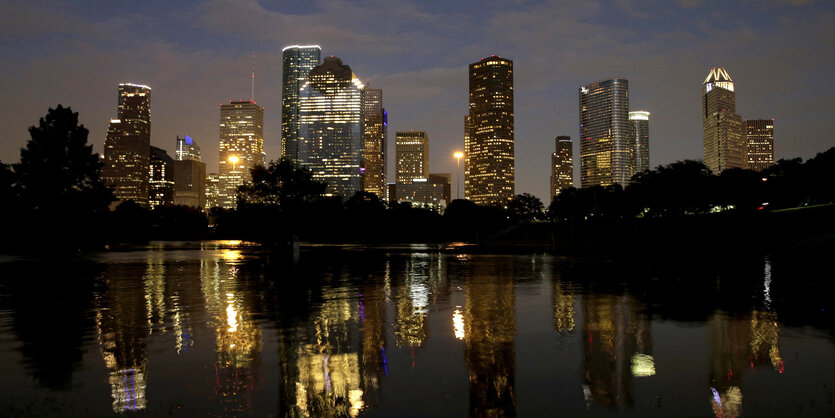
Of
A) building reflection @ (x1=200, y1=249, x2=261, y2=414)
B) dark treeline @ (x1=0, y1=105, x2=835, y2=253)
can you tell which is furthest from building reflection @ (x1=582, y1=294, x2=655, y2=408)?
dark treeline @ (x1=0, y1=105, x2=835, y2=253)

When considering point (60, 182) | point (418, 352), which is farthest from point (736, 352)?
point (60, 182)

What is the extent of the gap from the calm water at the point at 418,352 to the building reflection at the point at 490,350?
4 centimetres

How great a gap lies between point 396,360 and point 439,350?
854mm

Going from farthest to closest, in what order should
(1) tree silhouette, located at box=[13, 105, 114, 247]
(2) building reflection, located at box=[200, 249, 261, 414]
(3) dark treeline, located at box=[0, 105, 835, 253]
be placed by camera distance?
(3) dark treeline, located at box=[0, 105, 835, 253]
(1) tree silhouette, located at box=[13, 105, 114, 247]
(2) building reflection, located at box=[200, 249, 261, 414]

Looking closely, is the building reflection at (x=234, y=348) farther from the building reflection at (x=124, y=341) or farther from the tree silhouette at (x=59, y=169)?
the tree silhouette at (x=59, y=169)

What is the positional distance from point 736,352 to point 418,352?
179 inches

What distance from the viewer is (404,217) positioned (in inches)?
3816

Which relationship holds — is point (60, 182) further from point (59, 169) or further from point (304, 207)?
point (304, 207)

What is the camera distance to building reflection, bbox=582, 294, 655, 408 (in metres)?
6.26

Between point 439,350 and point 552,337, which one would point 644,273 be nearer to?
point 552,337

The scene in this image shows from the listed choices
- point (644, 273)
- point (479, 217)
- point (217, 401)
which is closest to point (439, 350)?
point (217, 401)

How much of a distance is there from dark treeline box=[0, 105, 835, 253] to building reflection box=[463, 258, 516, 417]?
28.8m

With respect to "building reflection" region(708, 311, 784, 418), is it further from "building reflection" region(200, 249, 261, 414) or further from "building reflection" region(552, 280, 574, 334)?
"building reflection" region(200, 249, 261, 414)

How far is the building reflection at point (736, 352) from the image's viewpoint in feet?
19.9
